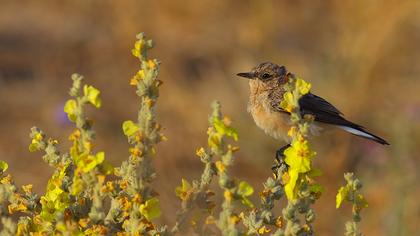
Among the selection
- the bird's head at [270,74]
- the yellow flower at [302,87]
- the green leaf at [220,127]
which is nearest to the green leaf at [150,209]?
the green leaf at [220,127]

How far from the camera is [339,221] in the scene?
4902 millimetres

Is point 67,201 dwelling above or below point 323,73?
below

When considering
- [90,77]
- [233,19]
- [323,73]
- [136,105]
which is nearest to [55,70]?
[90,77]

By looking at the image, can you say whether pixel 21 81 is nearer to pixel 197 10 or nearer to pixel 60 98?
pixel 60 98

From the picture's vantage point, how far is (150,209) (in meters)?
2.44

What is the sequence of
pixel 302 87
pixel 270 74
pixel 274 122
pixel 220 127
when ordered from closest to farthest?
pixel 220 127 < pixel 302 87 < pixel 274 122 < pixel 270 74

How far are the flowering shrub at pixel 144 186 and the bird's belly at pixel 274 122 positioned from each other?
1.53 m

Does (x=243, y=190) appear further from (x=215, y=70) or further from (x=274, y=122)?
(x=215, y=70)

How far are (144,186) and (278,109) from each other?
6.39 ft

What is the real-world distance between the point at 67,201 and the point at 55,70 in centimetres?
644

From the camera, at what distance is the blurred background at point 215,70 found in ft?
22.8

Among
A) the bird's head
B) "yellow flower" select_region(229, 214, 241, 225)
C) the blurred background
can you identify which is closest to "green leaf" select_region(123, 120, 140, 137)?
"yellow flower" select_region(229, 214, 241, 225)

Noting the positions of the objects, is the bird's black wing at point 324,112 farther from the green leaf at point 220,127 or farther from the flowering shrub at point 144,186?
the green leaf at point 220,127

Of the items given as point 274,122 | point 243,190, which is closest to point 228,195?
point 243,190
